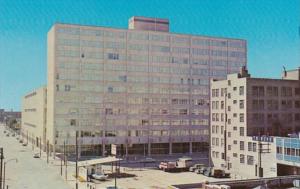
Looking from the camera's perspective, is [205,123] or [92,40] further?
[205,123]

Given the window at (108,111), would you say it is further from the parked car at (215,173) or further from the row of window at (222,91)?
the parked car at (215,173)

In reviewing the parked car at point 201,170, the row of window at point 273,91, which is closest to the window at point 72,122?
the parked car at point 201,170

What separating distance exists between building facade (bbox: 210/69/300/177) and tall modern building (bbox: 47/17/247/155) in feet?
116

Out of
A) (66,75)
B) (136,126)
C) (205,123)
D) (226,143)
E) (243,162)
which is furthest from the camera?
(205,123)

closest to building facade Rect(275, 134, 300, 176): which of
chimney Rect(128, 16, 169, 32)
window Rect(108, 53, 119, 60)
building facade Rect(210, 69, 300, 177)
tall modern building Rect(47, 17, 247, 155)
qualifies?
building facade Rect(210, 69, 300, 177)

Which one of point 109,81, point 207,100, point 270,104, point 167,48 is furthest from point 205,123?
point 270,104

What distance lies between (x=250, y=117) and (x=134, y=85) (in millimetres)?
49127

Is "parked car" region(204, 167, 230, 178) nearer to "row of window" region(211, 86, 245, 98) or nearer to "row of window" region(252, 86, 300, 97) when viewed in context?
"row of window" region(211, 86, 245, 98)

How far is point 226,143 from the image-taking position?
96.4m

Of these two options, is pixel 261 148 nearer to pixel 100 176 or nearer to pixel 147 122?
pixel 100 176

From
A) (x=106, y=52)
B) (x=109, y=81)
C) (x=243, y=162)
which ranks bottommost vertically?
(x=243, y=162)

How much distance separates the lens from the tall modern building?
396 ft

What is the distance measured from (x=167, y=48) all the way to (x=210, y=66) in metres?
18.0

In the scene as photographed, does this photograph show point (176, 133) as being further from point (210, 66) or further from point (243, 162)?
point (243, 162)
